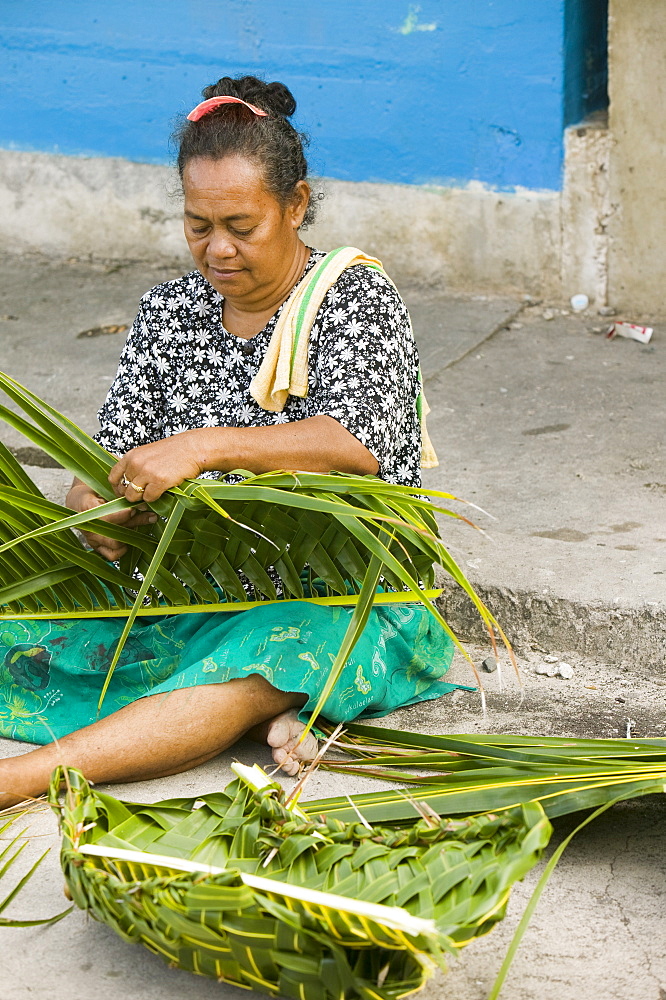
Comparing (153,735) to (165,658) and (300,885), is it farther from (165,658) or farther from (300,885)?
(300,885)

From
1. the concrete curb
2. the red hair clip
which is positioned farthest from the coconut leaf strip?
the red hair clip

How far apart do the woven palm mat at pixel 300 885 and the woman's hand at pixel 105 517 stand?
0.58 metres

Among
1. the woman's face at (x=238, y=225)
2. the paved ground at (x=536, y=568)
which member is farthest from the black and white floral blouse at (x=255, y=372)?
the paved ground at (x=536, y=568)

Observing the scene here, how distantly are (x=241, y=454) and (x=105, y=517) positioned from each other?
0.90ft

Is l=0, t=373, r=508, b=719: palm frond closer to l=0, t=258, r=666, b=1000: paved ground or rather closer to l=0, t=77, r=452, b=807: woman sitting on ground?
l=0, t=77, r=452, b=807: woman sitting on ground

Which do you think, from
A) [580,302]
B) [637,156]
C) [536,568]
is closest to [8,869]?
[536,568]

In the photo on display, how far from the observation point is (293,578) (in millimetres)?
2143

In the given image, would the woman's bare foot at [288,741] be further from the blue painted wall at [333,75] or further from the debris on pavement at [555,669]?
the blue painted wall at [333,75]

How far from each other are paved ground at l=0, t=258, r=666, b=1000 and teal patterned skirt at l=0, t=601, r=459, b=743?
8cm

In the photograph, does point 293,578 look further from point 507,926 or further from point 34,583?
point 507,926

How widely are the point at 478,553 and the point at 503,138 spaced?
2.26 m

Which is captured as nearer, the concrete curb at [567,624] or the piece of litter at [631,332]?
the concrete curb at [567,624]

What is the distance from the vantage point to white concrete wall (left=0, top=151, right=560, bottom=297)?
4.48m

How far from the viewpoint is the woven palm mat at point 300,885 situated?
52.7 inches
